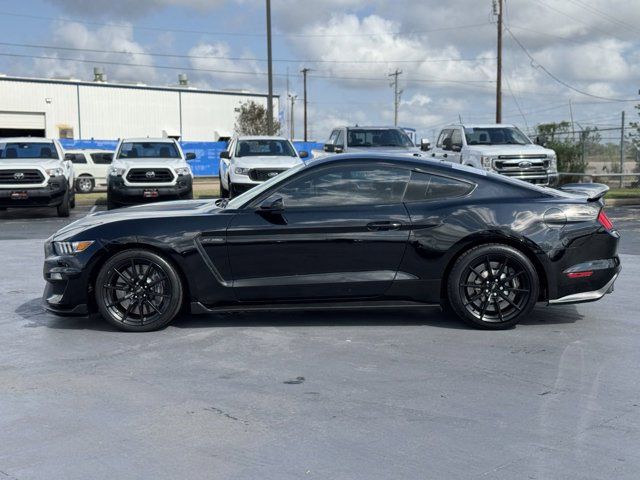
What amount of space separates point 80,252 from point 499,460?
12.9 ft

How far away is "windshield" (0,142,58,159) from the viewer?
1844 centimetres

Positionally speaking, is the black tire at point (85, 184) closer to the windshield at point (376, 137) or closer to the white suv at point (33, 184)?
the white suv at point (33, 184)

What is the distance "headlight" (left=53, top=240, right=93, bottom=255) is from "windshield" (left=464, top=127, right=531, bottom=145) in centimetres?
1520

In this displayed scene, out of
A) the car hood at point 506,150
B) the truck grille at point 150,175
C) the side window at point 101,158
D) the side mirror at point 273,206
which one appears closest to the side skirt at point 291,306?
the side mirror at point 273,206

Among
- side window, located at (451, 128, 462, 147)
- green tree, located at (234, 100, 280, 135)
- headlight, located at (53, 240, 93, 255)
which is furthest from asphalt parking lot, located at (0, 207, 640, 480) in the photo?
green tree, located at (234, 100, 280, 135)

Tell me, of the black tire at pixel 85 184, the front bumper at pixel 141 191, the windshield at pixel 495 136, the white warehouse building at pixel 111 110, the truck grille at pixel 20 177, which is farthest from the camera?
the white warehouse building at pixel 111 110

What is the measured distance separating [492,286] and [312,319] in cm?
158

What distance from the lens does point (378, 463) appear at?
3756mm

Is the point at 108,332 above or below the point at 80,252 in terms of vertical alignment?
below

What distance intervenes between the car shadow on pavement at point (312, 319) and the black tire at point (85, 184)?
2446 centimetres

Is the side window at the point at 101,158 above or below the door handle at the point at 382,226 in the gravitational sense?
above

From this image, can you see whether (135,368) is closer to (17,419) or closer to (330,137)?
(17,419)

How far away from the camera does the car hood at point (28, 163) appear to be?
1744cm

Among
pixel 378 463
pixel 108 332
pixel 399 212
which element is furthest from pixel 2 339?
pixel 378 463
